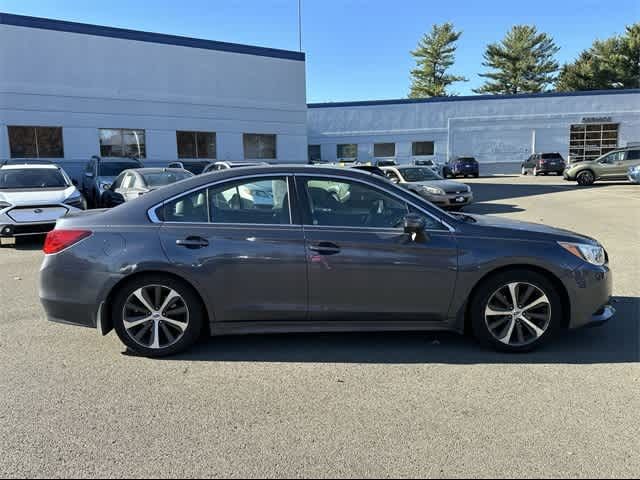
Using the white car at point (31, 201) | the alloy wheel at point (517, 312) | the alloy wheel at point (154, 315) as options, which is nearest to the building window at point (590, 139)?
the white car at point (31, 201)

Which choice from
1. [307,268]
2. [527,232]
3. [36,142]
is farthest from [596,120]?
[307,268]

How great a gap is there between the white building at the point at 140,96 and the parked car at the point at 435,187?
40.4 feet

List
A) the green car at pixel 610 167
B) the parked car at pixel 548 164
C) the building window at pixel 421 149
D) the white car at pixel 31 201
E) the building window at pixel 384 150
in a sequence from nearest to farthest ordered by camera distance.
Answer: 1. the white car at pixel 31 201
2. the green car at pixel 610 167
3. the parked car at pixel 548 164
4. the building window at pixel 421 149
5. the building window at pixel 384 150

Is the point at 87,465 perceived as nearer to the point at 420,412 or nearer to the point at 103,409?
the point at 103,409

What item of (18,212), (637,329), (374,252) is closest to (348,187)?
(374,252)

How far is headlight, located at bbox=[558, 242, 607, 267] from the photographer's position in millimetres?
4188

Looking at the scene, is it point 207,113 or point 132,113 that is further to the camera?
Answer: point 207,113

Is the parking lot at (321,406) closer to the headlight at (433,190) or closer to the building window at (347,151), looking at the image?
the headlight at (433,190)

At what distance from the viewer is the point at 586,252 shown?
4.22m

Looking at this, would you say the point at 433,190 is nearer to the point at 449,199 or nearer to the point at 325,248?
the point at 449,199

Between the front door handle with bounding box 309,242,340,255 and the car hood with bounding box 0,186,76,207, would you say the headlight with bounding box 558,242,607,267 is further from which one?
the car hood with bounding box 0,186,76,207

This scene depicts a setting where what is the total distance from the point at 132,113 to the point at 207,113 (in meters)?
3.65

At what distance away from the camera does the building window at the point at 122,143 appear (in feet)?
74.9

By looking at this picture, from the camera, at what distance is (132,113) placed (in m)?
23.2
